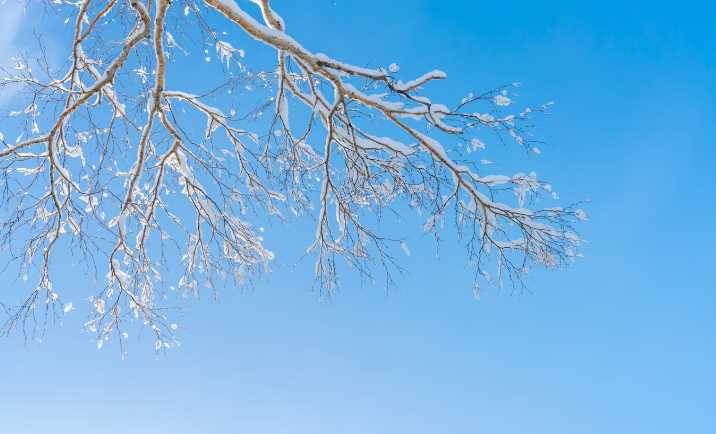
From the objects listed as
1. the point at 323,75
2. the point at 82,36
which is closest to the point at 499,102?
the point at 323,75

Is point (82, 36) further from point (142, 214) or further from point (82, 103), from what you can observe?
point (142, 214)

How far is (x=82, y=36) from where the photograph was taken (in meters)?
3.75

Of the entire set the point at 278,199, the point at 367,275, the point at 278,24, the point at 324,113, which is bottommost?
the point at 367,275

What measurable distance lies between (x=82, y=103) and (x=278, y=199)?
149 cm

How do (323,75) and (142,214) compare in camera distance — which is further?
(142,214)

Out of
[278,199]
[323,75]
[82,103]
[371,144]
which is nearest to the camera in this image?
[323,75]

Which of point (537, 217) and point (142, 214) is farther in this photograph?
point (142, 214)

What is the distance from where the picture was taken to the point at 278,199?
14.5 feet

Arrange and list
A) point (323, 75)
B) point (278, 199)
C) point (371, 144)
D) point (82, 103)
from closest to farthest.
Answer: point (323, 75) → point (82, 103) → point (371, 144) → point (278, 199)


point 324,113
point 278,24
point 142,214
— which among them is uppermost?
point 278,24

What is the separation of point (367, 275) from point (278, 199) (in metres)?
0.92

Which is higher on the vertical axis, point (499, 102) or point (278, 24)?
point (278, 24)

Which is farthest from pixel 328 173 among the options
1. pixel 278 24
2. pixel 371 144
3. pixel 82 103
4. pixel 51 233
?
pixel 51 233

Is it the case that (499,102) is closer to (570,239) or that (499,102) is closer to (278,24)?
(570,239)
